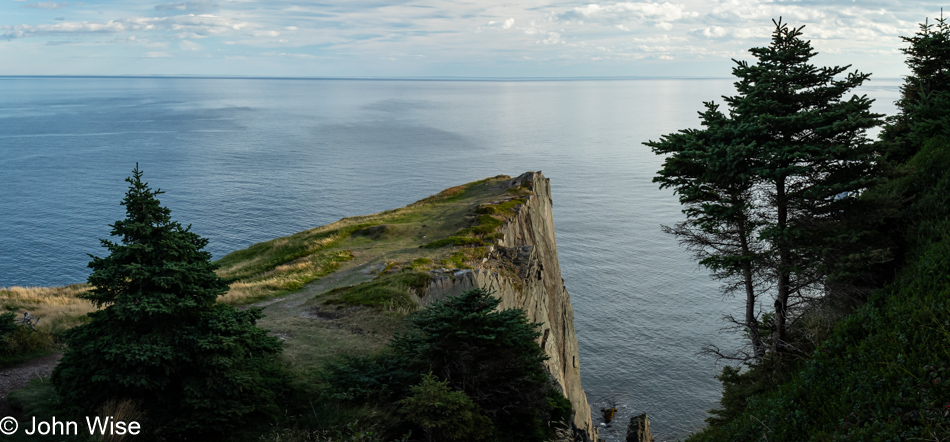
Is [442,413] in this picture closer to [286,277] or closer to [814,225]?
[814,225]

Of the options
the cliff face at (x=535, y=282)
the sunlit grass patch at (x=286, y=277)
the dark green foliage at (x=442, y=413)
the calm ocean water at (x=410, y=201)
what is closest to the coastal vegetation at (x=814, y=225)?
the cliff face at (x=535, y=282)

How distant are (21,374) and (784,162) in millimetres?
26759

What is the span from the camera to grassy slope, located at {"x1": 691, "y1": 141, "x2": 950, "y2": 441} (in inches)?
498

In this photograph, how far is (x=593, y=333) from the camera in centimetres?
6225

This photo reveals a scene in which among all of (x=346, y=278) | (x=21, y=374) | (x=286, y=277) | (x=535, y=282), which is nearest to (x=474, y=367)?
(x=21, y=374)

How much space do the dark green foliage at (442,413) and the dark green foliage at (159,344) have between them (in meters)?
4.01

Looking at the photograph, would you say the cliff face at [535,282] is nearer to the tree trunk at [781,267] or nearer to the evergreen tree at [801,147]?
the tree trunk at [781,267]

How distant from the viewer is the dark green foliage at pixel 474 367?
16016 mm

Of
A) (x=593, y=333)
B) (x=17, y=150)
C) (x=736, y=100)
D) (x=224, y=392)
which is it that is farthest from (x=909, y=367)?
(x=17, y=150)

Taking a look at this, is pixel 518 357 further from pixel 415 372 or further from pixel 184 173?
pixel 184 173

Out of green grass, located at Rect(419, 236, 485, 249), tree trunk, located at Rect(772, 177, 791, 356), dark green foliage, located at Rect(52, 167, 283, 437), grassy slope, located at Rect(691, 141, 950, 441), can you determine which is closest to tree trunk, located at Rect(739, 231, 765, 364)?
tree trunk, located at Rect(772, 177, 791, 356)

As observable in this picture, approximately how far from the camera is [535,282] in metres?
35.0

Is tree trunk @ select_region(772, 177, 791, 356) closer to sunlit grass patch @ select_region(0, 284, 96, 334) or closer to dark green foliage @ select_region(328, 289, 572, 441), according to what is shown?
dark green foliage @ select_region(328, 289, 572, 441)

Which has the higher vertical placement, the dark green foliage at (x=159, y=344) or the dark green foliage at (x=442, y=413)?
the dark green foliage at (x=159, y=344)
